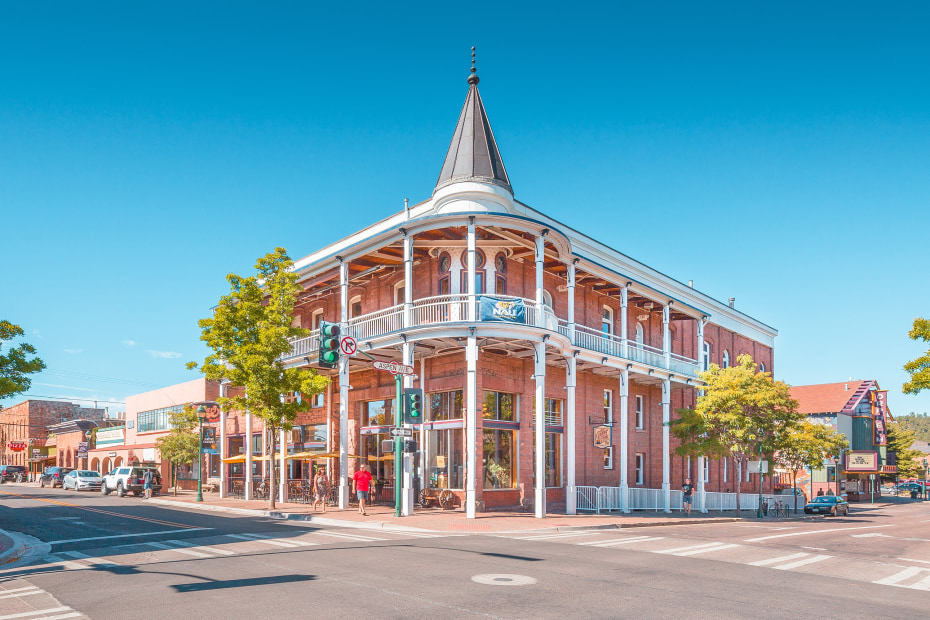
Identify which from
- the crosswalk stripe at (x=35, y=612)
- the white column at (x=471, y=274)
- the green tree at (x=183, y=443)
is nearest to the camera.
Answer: the crosswalk stripe at (x=35, y=612)

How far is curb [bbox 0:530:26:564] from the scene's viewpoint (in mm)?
14250

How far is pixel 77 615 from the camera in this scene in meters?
8.89

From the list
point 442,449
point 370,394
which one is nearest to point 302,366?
point 370,394

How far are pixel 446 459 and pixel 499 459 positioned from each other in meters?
2.01

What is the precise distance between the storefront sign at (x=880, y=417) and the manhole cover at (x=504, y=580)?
69.3 meters

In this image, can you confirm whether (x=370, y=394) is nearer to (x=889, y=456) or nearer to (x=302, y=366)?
(x=302, y=366)

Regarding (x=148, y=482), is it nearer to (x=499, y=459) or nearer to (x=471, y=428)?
(x=499, y=459)

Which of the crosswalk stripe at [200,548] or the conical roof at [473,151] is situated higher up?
the conical roof at [473,151]

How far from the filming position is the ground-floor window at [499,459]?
27.2 meters

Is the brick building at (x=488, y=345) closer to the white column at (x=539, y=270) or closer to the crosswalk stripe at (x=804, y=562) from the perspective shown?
the white column at (x=539, y=270)

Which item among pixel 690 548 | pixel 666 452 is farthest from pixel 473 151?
pixel 690 548

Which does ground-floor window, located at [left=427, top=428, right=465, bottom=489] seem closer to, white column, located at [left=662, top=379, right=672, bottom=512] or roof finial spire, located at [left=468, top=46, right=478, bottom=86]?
white column, located at [left=662, top=379, right=672, bottom=512]

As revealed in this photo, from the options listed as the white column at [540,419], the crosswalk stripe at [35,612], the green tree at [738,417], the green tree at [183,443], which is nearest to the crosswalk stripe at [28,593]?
the crosswalk stripe at [35,612]

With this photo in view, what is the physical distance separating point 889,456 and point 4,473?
85.1 meters
